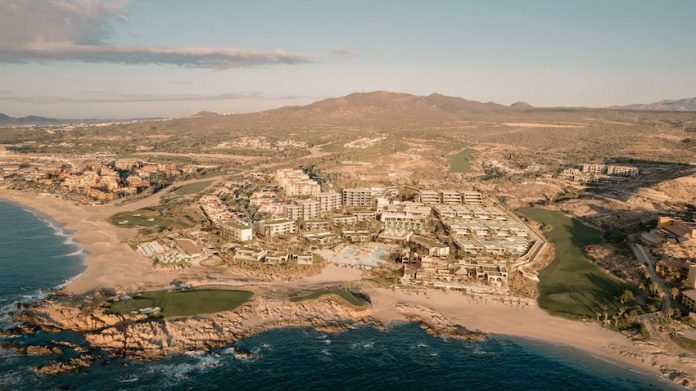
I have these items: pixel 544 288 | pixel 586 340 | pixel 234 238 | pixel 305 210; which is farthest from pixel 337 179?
pixel 586 340

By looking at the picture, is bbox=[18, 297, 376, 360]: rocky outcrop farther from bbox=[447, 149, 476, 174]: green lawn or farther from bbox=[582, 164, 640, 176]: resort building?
bbox=[582, 164, 640, 176]: resort building

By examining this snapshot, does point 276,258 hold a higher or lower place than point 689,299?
lower

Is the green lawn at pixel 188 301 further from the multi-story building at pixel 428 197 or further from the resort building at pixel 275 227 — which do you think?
the multi-story building at pixel 428 197

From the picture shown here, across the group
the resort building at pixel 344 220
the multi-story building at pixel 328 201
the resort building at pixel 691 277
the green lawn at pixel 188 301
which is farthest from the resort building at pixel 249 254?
the resort building at pixel 691 277

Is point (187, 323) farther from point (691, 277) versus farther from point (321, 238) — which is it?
point (691, 277)

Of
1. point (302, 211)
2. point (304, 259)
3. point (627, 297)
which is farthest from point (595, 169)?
point (304, 259)

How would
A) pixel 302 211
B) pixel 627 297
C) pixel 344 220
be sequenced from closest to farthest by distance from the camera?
pixel 627 297, pixel 344 220, pixel 302 211
